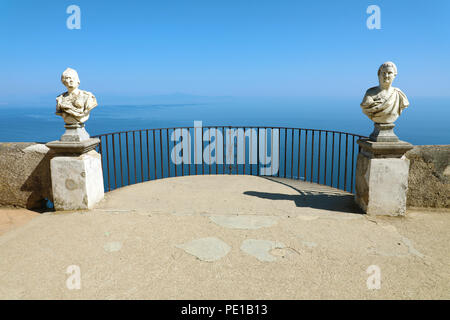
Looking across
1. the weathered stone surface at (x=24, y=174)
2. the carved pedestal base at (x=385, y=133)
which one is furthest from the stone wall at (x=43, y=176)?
the carved pedestal base at (x=385, y=133)

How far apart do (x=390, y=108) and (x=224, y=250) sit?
3176 millimetres

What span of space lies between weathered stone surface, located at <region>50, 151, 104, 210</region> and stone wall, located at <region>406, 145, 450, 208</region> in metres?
5.17

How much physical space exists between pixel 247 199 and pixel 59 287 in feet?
10.8

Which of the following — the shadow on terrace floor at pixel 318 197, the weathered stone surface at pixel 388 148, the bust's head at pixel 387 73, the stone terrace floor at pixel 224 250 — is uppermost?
the bust's head at pixel 387 73

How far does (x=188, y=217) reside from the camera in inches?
175

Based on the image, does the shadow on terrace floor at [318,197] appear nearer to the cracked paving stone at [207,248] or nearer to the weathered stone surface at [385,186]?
the weathered stone surface at [385,186]

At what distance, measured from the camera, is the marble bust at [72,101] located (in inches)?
178

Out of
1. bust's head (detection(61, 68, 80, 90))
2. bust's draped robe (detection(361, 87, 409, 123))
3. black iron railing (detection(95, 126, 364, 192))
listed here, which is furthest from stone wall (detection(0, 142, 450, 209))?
bust's head (detection(61, 68, 80, 90))

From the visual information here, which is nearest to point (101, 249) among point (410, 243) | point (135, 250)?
point (135, 250)

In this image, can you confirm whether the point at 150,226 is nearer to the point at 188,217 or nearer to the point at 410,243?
the point at 188,217

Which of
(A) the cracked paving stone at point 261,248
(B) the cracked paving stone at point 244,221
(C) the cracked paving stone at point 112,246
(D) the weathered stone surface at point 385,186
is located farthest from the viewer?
(D) the weathered stone surface at point 385,186

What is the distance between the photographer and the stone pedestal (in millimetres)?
4309

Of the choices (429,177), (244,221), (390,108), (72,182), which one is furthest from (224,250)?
(429,177)
